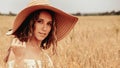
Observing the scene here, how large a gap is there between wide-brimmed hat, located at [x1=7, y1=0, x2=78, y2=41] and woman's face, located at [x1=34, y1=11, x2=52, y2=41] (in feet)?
0.18

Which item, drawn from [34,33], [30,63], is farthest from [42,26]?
[30,63]

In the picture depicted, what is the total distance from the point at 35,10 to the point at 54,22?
0.48 feet

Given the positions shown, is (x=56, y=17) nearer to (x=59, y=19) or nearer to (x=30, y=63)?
(x=59, y=19)

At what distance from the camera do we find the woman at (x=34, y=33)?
7.95 ft

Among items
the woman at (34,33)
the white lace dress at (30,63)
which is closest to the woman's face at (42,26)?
the woman at (34,33)

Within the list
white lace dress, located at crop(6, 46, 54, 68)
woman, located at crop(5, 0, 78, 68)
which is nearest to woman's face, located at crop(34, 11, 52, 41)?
woman, located at crop(5, 0, 78, 68)

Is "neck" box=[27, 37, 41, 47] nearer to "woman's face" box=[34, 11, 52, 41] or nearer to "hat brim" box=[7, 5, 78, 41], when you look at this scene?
"woman's face" box=[34, 11, 52, 41]

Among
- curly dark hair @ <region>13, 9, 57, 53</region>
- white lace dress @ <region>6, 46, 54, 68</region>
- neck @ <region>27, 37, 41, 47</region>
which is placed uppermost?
curly dark hair @ <region>13, 9, 57, 53</region>

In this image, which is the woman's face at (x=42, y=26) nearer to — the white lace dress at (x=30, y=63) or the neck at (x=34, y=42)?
the neck at (x=34, y=42)

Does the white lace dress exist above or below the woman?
below

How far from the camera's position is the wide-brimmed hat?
2.64 m

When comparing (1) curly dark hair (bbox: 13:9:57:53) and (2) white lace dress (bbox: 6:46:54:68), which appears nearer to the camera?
(2) white lace dress (bbox: 6:46:54:68)

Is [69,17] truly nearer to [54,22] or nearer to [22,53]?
[54,22]

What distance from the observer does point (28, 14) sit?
2.72m
